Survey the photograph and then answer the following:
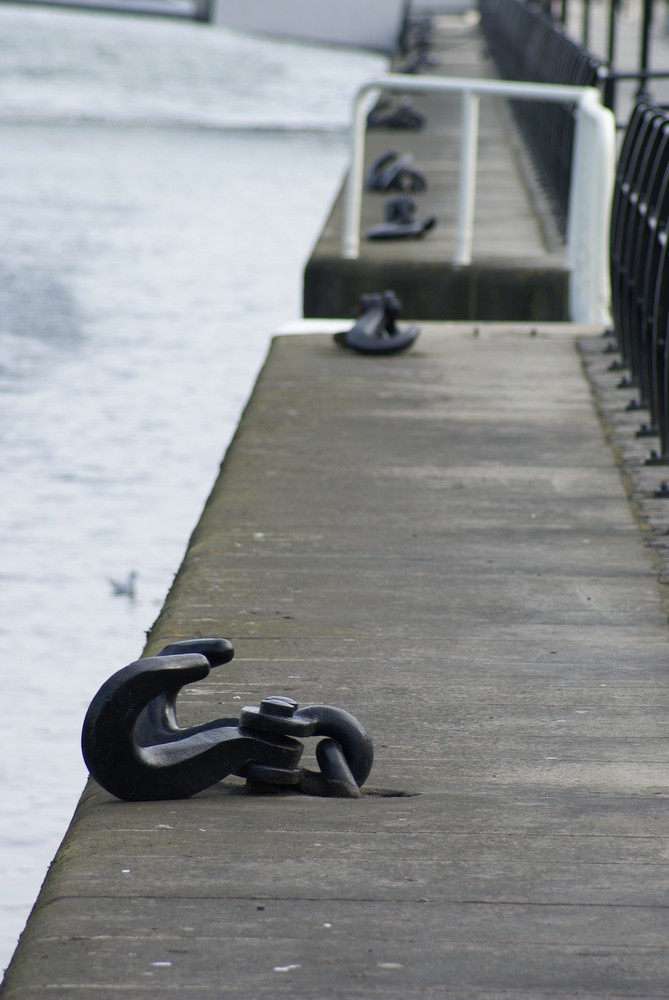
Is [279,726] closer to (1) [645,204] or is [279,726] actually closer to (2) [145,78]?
(1) [645,204]

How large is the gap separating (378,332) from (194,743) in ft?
15.5

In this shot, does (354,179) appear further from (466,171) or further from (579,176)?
(579,176)

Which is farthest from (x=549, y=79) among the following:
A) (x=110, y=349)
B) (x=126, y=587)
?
(x=126, y=587)

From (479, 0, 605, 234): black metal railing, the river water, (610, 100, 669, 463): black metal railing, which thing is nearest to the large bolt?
the river water

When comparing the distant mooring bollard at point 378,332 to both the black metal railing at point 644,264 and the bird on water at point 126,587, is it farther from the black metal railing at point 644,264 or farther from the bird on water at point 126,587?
the bird on water at point 126,587

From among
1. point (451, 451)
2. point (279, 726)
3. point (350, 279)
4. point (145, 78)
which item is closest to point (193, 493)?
point (350, 279)

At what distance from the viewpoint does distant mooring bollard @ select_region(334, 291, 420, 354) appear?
757 centimetres

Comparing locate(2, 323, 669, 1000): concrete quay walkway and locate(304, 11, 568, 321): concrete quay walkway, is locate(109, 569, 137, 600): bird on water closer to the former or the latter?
locate(2, 323, 669, 1000): concrete quay walkway

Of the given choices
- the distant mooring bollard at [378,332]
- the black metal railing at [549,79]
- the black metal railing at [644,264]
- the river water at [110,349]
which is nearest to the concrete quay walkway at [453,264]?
the black metal railing at [549,79]

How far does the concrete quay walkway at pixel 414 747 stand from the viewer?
2.57 m

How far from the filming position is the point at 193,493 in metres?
9.98

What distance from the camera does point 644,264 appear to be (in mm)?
6684

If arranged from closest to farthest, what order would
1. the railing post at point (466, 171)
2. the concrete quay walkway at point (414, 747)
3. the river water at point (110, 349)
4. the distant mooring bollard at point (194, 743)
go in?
the concrete quay walkway at point (414, 747) → the distant mooring bollard at point (194, 743) → the river water at point (110, 349) → the railing post at point (466, 171)

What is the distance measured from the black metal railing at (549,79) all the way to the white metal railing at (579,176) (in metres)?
1.09
